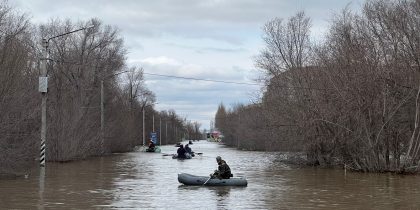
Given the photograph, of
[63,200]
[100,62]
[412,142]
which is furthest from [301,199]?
[100,62]

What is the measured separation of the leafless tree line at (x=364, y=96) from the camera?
3119 centimetres

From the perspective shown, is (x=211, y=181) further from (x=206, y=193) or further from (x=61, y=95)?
(x=61, y=95)

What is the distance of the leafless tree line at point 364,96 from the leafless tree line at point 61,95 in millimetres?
17005

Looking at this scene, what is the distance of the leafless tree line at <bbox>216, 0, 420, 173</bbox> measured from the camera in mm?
31188

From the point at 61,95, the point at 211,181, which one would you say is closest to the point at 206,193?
the point at 211,181

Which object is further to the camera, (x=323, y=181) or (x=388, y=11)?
(x=388, y=11)

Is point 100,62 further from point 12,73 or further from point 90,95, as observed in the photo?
point 12,73

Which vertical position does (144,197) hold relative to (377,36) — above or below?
below

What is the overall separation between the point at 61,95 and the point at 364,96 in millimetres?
26619

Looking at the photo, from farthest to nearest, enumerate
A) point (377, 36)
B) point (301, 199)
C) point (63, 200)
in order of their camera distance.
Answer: point (377, 36) < point (301, 199) < point (63, 200)

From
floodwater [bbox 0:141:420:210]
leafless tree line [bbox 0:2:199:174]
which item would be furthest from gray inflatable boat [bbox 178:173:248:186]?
leafless tree line [bbox 0:2:199:174]

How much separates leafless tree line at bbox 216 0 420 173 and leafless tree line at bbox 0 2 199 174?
1701 cm

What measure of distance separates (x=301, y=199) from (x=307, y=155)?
2106cm

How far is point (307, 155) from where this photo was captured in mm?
40188
